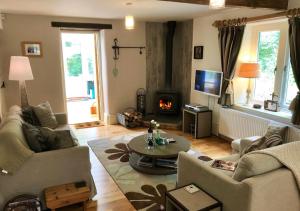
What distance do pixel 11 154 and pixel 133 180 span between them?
1.50m

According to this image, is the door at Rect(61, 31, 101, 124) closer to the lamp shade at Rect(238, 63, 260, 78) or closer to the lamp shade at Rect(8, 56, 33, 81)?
the lamp shade at Rect(8, 56, 33, 81)

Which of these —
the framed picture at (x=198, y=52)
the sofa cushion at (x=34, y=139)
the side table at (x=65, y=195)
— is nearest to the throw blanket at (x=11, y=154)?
the sofa cushion at (x=34, y=139)

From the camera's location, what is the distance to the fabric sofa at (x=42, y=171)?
2.31 meters

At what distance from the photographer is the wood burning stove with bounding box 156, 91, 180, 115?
5707 mm

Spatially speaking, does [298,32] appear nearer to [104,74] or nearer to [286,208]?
[286,208]

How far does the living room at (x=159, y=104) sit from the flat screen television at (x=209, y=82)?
3 centimetres

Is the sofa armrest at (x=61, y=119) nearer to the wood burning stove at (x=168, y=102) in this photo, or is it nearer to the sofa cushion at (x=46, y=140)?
the sofa cushion at (x=46, y=140)

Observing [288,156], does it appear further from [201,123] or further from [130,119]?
[130,119]

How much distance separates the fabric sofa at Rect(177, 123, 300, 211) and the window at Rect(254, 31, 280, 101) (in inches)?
89.7

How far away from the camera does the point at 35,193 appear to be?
241 centimetres

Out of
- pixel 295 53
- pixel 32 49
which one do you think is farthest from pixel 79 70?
pixel 295 53

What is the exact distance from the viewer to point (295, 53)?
3.23 m

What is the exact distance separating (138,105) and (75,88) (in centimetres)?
345

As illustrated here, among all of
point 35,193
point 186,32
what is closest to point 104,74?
point 186,32
